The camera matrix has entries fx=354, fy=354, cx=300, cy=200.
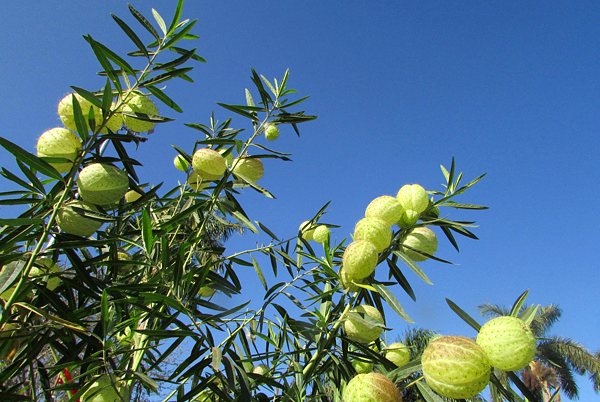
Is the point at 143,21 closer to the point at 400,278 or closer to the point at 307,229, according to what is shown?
the point at 307,229

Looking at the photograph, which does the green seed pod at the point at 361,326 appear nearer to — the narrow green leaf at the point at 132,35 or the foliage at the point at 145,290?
the foliage at the point at 145,290

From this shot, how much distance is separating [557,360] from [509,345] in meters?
22.1

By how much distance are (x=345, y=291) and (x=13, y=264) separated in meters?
0.93

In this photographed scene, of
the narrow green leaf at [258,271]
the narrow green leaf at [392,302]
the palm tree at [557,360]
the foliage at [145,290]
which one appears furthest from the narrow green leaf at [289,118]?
the palm tree at [557,360]

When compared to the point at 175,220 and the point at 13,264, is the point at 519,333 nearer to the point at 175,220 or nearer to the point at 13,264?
the point at 175,220

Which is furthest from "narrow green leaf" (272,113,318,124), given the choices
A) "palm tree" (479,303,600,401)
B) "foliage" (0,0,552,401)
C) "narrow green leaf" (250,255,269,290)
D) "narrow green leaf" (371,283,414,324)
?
"palm tree" (479,303,600,401)

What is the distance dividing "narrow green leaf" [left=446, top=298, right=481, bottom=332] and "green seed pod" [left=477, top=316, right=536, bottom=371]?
0.10 m

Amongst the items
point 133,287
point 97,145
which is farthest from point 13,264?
point 97,145

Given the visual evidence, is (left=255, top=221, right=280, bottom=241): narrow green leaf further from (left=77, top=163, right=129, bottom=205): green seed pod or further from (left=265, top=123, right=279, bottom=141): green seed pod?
(left=77, top=163, right=129, bottom=205): green seed pod

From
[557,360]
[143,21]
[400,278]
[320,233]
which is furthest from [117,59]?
[557,360]

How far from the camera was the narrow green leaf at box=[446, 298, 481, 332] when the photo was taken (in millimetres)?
937

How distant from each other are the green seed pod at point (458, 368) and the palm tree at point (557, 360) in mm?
17465

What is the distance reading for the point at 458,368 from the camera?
0.79 meters

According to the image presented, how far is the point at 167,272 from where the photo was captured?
1.16 metres
